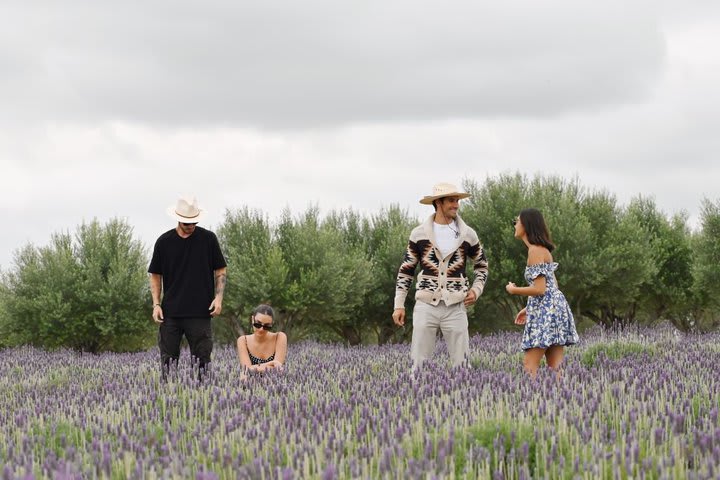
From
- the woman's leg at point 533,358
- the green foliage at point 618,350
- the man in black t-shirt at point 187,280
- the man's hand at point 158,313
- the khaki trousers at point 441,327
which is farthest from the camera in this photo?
the green foliage at point 618,350

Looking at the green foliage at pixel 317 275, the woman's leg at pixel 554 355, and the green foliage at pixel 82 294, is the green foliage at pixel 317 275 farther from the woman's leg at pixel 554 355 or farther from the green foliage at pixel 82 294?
the woman's leg at pixel 554 355

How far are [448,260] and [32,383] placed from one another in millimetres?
6282

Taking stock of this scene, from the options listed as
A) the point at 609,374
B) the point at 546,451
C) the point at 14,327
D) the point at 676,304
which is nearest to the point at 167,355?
the point at 609,374

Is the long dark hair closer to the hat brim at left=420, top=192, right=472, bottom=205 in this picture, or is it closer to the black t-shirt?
the hat brim at left=420, top=192, right=472, bottom=205

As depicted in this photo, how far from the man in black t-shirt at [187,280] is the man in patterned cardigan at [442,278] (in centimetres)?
205

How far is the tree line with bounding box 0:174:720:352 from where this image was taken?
20.8 m

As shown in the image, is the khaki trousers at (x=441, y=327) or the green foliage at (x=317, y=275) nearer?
the khaki trousers at (x=441, y=327)

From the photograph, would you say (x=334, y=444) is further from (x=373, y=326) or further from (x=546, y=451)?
(x=373, y=326)

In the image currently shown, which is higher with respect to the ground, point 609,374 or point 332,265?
point 332,265

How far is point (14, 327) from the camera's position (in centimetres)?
2095

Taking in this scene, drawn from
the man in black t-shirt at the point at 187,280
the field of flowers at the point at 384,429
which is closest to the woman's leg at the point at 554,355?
the field of flowers at the point at 384,429

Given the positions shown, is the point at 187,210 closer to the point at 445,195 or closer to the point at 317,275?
the point at 445,195

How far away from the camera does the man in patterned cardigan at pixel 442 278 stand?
7.90 m

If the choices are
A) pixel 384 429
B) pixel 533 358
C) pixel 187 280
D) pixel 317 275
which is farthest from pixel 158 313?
pixel 317 275
